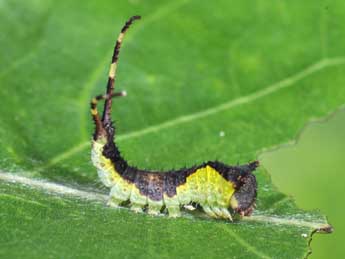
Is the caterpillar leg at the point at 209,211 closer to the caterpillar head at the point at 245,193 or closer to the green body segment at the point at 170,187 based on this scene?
the green body segment at the point at 170,187

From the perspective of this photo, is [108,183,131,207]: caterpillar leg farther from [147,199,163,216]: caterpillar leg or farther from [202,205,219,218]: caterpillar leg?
[202,205,219,218]: caterpillar leg

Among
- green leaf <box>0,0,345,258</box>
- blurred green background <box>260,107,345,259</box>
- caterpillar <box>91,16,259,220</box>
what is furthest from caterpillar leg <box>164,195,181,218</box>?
blurred green background <box>260,107,345,259</box>

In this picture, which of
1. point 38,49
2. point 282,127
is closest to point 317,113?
point 282,127

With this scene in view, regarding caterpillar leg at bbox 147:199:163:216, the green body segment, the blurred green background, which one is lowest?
caterpillar leg at bbox 147:199:163:216

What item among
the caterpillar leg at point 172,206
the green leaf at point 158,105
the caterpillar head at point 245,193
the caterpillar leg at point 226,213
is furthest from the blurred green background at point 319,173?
the caterpillar leg at point 172,206

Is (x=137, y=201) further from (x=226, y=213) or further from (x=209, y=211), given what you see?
(x=226, y=213)

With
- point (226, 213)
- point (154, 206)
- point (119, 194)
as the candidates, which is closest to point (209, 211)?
point (226, 213)

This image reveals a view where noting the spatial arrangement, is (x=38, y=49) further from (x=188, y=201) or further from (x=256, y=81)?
(x=188, y=201)
